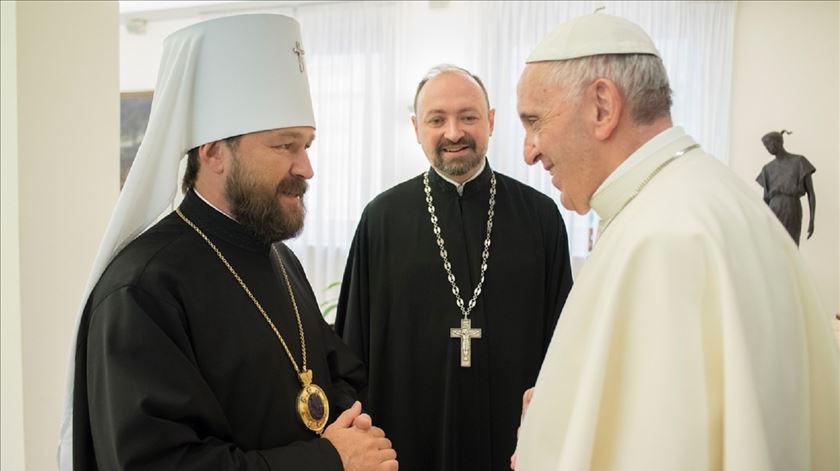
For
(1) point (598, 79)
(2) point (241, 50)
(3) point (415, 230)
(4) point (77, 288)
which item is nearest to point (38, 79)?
(4) point (77, 288)

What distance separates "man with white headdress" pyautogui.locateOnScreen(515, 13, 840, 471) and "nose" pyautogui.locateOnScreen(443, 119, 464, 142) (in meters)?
1.17

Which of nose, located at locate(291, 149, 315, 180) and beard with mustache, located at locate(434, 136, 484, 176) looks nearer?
nose, located at locate(291, 149, 315, 180)

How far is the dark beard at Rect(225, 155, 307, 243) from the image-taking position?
5.98 feet

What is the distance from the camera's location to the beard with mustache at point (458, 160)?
275 cm

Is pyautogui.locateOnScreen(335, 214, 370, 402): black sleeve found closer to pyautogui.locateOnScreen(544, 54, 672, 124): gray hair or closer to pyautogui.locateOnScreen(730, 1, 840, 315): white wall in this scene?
A: pyautogui.locateOnScreen(544, 54, 672, 124): gray hair

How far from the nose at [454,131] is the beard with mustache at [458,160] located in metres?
0.02

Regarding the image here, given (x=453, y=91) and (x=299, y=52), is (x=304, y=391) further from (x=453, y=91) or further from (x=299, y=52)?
(x=453, y=91)

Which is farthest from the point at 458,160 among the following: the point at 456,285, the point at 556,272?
the point at 556,272

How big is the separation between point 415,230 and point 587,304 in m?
1.51

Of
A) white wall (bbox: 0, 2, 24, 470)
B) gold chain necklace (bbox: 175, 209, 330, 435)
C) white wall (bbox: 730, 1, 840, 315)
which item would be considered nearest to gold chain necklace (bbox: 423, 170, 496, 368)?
gold chain necklace (bbox: 175, 209, 330, 435)

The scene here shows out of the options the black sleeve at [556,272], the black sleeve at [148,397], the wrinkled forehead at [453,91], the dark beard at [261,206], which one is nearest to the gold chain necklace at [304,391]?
the dark beard at [261,206]

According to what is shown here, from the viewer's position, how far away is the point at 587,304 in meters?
1.43

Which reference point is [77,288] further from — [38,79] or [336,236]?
[336,236]

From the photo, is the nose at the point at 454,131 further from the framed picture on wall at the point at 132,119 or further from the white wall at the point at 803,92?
the framed picture on wall at the point at 132,119
